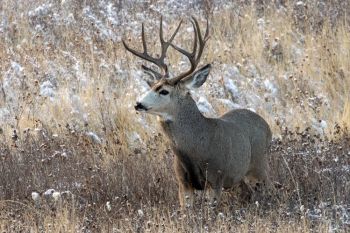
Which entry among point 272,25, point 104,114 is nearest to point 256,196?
point 104,114

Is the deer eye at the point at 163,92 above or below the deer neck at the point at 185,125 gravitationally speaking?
above

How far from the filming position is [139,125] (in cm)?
971

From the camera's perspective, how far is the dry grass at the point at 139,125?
680 cm

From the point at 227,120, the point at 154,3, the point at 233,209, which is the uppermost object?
the point at 154,3

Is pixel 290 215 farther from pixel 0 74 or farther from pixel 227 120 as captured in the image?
pixel 0 74

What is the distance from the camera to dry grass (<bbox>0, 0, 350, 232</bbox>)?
6801mm

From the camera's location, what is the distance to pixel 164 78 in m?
7.05

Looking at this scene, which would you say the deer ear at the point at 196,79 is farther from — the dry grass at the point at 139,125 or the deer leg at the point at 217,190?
the dry grass at the point at 139,125

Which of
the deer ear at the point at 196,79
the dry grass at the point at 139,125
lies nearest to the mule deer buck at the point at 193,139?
the deer ear at the point at 196,79

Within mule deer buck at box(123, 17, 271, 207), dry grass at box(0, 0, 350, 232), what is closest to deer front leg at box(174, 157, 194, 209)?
mule deer buck at box(123, 17, 271, 207)

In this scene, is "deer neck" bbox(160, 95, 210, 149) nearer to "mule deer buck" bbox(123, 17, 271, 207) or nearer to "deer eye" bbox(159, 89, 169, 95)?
"mule deer buck" bbox(123, 17, 271, 207)

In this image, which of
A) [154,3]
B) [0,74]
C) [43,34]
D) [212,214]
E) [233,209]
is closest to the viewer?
[212,214]

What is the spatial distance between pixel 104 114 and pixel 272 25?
3.78 m

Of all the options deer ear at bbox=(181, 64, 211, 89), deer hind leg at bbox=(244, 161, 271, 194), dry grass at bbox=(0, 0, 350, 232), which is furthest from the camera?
deer hind leg at bbox=(244, 161, 271, 194)
